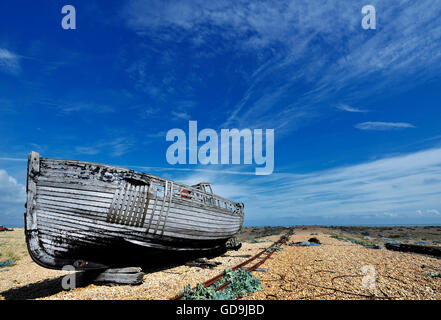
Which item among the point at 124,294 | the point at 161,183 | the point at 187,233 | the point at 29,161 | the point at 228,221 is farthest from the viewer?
the point at 228,221

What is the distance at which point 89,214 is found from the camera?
7.11 meters

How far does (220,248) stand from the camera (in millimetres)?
13688

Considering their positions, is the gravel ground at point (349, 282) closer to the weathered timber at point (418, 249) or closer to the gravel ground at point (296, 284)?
the gravel ground at point (296, 284)

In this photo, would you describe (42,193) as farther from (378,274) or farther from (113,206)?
(378,274)

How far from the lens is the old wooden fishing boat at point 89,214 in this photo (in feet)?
23.0

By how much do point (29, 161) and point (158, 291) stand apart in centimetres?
567

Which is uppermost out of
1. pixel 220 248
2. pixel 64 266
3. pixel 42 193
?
pixel 42 193

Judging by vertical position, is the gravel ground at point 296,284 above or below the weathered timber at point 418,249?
above

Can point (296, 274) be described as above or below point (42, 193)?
below

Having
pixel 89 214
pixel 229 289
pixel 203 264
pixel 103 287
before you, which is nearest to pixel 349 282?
pixel 229 289

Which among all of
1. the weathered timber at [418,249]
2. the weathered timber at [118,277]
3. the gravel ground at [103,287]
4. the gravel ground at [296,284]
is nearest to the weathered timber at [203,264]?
Answer: the gravel ground at [103,287]

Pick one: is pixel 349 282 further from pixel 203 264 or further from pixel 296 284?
pixel 203 264
